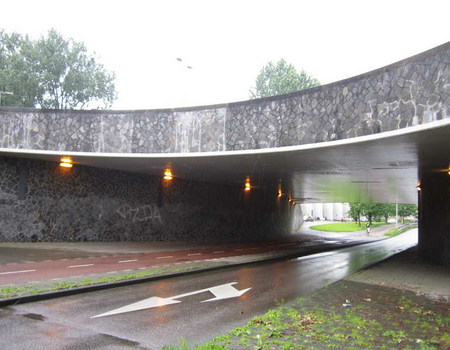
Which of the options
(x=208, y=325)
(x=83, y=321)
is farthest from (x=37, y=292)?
(x=208, y=325)

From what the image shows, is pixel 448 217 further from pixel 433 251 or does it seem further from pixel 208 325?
pixel 208 325

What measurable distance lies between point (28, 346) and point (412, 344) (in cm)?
507

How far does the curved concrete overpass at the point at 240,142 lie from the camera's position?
32.8ft

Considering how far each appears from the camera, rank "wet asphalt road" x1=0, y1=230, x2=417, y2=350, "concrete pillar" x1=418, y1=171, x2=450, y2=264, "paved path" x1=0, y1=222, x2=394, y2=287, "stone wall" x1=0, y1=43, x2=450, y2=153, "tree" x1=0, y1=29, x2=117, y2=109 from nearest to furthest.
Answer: "wet asphalt road" x1=0, y1=230, x2=417, y2=350
"stone wall" x1=0, y1=43, x2=450, y2=153
"paved path" x1=0, y1=222, x2=394, y2=287
"concrete pillar" x1=418, y1=171, x2=450, y2=264
"tree" x1=0, y1=29, x2=117, y2=109

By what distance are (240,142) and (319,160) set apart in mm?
3304

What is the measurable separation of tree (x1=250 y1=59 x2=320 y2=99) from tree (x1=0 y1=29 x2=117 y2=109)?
88.9 feet

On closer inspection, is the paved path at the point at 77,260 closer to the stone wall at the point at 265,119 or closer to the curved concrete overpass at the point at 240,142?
the curved concrete overpass at the point at 240,142

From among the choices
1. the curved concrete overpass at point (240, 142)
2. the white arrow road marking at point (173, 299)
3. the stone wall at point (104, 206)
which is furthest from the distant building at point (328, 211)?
the white arrow road marking at point (173, 299)

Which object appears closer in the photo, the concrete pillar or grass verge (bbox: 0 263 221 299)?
grass verge (bbox: 0 263 221 299)

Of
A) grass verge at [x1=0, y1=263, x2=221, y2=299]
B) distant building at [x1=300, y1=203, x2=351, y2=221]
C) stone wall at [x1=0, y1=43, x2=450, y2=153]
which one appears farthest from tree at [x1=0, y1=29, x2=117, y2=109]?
distant building at [x1=300, y1=203, x2=351, y2=221]

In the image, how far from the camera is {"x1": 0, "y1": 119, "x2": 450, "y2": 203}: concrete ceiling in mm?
10789

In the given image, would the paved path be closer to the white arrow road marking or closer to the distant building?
the white arrow road marking

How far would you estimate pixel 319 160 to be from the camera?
1504 centimetres

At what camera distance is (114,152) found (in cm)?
1594
